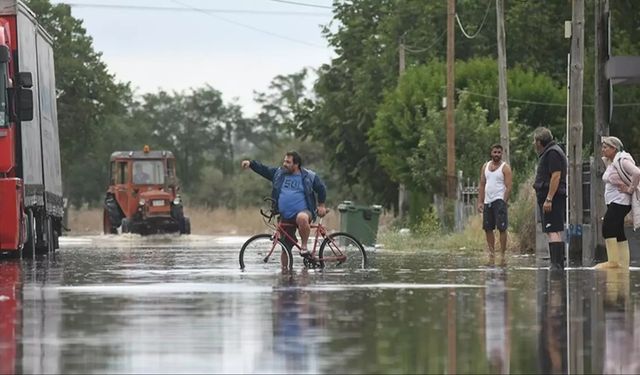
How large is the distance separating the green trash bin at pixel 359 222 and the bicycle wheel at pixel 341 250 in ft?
54.5

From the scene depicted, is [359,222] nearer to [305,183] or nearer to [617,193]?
[305,183]

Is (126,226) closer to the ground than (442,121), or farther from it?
closer to the ground

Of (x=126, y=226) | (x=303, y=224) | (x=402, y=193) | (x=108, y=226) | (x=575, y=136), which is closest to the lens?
(x=303, y=224)

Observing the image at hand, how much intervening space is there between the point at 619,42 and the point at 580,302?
4767cm

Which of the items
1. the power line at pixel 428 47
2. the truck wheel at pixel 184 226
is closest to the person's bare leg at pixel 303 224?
the truck wheel at pixel 184 226

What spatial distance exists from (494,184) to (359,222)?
1353cm

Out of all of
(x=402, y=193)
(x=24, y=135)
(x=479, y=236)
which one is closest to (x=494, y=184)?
(x=24, y=135)

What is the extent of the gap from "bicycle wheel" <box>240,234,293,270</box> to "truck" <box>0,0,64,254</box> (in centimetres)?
528

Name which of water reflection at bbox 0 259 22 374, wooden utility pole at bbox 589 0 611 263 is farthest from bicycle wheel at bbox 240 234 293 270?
wooden utility pole at bbox 589 0 611 263

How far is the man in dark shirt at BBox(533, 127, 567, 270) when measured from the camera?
2573 centimetres

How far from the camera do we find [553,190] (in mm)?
25672

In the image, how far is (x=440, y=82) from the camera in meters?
62.9

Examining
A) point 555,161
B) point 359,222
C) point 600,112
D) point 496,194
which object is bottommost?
point 359,222

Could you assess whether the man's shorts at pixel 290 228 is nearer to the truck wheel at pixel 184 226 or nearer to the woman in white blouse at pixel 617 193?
the woman in white blouse at pixel 617 193
